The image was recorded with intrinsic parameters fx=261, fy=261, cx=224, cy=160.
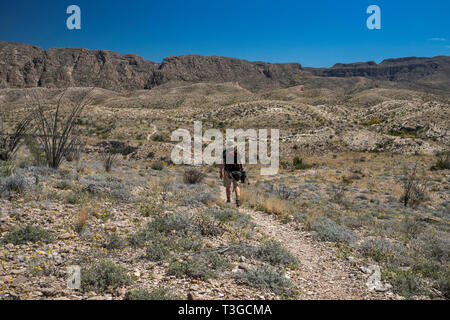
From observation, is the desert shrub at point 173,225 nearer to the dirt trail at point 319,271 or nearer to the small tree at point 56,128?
the dirt trail at point 319,271

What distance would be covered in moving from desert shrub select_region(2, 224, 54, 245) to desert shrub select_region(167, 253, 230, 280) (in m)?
A: 2.29

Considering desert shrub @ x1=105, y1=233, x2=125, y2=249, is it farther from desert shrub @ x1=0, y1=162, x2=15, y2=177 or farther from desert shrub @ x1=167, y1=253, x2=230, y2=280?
desert shrub @ x1=0, y1=162, x2=15, y2=177

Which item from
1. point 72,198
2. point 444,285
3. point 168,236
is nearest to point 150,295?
point 168,236

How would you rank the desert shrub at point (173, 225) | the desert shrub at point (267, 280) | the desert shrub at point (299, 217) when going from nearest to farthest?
1. the desert shrub at point (267, 280)
2. the desert shrub at point (173, 225)
3. the desert shrub at point (299, 217)

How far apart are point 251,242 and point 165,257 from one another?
2.04m

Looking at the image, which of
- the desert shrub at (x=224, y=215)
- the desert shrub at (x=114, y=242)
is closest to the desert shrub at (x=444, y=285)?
the desert shrub at (x=224, y=215)

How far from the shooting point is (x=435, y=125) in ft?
119

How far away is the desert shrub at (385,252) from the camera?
536 centimetres

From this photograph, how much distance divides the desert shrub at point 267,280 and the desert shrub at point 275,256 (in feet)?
2.11

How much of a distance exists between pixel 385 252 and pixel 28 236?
6.90 meters

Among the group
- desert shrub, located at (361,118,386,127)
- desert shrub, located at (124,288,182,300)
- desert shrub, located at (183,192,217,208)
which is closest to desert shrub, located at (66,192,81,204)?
desert shrub, located at (183,192,217,208)

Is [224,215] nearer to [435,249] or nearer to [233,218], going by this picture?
[233,218]
